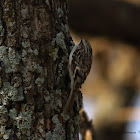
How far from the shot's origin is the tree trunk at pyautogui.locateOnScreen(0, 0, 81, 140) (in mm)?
1931

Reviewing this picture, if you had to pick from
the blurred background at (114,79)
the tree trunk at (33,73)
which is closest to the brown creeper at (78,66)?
the tree trunk at (33,73)

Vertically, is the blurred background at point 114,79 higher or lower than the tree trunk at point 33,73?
higher

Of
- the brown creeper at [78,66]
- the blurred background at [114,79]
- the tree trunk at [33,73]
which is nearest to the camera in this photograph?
the tree trunk at [33,73]

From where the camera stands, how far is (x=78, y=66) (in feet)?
7.47

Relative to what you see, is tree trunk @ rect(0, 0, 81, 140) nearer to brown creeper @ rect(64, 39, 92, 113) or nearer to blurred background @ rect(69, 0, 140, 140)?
brown creeper @ rect(64, 39, 92, 113)

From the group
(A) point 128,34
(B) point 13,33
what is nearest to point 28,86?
(B) point 13,33

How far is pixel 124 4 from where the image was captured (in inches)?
178

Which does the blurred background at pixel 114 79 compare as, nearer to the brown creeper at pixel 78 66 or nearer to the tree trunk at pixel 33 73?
the brown creeper at pixel 78 66

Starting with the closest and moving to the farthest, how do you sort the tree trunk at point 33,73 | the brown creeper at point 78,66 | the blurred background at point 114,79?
1. the tree trunk at point 33,73
2. the brown creeper at point 78,66
3. the blurred background at point 114,79

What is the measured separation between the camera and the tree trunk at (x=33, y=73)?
6.33 feet

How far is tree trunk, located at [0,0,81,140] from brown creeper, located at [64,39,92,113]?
0.03 m

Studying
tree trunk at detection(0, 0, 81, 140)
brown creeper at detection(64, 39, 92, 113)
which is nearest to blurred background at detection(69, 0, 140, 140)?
brown creeper at detection(64, 39, 92, 113)

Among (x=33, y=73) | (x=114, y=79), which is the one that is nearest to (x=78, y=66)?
(x=33, y=73)

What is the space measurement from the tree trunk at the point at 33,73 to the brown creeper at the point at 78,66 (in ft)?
0.10
